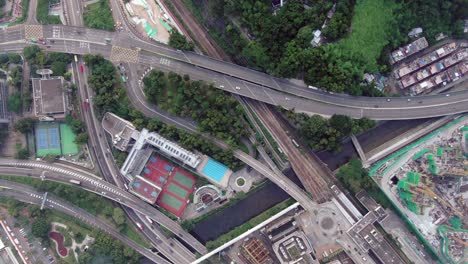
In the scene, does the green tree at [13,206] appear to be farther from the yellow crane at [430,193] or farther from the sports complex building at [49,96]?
the yellow crane at [430,193]

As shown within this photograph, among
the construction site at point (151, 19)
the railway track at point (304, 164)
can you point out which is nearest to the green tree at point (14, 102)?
the construction site at point (151, 19)

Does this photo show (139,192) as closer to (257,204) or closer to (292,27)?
(257,204)

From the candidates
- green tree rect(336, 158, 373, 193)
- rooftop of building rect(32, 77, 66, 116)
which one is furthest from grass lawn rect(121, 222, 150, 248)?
green tree rect(336, 158, 373, 193)

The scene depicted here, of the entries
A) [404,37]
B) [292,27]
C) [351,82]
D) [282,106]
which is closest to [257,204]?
[282,106]

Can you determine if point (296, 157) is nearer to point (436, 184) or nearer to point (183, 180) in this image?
point (183, 180)

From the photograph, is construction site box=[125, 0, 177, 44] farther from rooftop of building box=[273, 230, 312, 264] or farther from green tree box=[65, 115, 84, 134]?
rooftop of building box=[273, 230, 312, 264]
